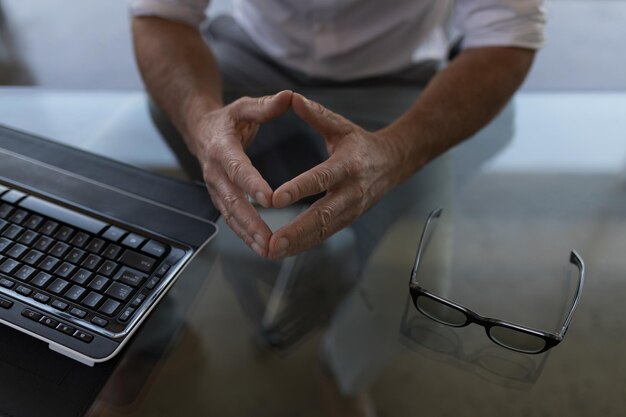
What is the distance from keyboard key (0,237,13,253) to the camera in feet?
1.73

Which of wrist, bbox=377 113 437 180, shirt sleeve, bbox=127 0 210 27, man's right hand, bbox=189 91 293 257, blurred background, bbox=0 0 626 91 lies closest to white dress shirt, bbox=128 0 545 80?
shirt sleeve, bbox=127 0 210 27

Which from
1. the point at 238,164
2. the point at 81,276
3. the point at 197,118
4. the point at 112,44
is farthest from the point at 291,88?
the point at 112,44

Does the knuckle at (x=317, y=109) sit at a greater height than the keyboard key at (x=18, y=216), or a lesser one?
greater

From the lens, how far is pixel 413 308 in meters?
0.55

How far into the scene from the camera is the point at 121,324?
48 centimetres

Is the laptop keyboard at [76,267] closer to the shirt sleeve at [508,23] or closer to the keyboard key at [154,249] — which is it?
the keyboard key at [154,249]

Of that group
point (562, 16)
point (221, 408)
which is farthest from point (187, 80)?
point (562, 16)

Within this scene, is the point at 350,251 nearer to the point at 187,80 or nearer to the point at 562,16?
the point at 187,80

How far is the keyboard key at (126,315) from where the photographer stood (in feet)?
1.58

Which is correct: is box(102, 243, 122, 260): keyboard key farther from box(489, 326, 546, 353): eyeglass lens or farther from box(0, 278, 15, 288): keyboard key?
box(489, 326, 546, 353): eyeglass lens

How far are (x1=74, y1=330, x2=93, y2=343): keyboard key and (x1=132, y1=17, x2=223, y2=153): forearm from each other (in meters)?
0.26

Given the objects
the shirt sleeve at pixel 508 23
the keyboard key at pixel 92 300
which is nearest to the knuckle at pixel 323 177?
the keyboard key at pixel 92 300

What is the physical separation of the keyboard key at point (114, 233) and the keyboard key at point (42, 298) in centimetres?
8

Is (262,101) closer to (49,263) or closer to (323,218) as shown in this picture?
(323,218)
